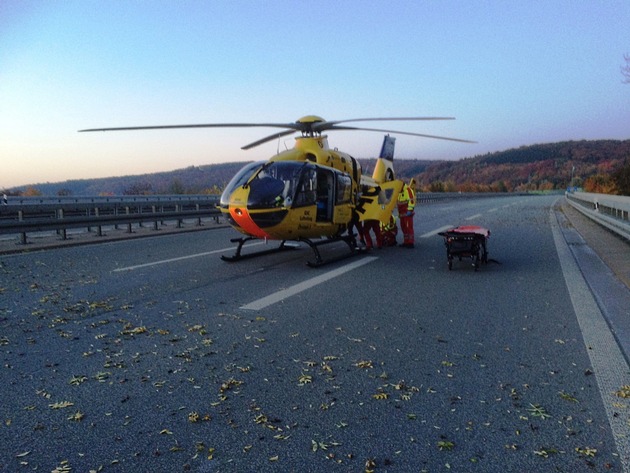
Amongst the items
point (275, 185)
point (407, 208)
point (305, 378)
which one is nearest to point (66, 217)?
point (275, 185)

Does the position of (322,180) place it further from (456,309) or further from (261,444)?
(261,444)

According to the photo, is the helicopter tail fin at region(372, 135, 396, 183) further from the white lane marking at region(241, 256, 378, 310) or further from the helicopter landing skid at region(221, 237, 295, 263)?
the white lane marking at region(241, 256, 378, 310)

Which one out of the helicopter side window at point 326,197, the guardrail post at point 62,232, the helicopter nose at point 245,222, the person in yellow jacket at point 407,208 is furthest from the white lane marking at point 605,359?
the guardrail post at point 62,232

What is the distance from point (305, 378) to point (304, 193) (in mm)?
5467

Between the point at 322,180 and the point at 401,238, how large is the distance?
5.41 m

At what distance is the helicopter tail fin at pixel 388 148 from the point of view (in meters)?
14.7

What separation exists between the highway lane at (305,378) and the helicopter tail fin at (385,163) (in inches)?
284

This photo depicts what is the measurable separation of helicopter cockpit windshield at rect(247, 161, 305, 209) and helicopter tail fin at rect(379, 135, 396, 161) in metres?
6.35

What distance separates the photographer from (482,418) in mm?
3174

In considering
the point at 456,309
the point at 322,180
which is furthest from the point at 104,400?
the point at 322,180

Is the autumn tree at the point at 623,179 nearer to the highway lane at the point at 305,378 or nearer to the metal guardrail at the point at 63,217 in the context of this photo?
the metal guardrail at the point at 63,217

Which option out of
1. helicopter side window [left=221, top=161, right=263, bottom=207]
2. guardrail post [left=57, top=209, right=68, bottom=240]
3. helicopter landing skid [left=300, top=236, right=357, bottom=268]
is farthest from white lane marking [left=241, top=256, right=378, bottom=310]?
guardrail post [left=57, top=209, right=68, bottom=240]

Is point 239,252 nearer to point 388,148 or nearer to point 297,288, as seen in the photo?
point 297,288

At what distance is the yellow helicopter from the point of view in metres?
8.47
